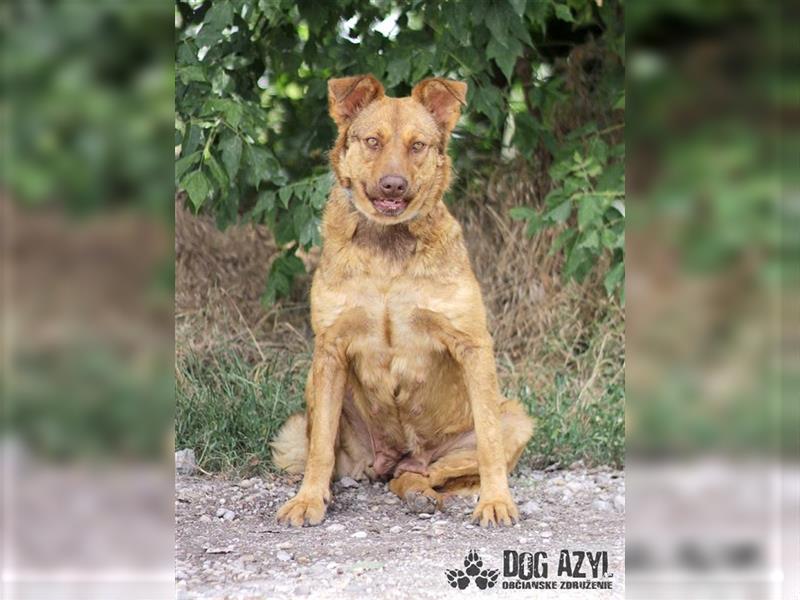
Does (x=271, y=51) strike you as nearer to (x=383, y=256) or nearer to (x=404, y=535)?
(x=383, y=256)

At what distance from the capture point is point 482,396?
13.1 feet

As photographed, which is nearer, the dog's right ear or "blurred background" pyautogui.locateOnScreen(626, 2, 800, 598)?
"blurred background" pyautogui.locateOnScreen(626, 2, 800, 598)

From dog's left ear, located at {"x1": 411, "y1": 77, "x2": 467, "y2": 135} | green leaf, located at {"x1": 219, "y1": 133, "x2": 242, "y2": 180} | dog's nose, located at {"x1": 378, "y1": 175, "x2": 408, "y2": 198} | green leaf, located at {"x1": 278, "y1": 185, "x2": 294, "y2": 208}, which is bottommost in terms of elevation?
dog's nose, located at {"x1": 378, "y1": 175, "x2": 408, "y2": 198}

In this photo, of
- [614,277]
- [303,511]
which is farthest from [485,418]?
[614,277]

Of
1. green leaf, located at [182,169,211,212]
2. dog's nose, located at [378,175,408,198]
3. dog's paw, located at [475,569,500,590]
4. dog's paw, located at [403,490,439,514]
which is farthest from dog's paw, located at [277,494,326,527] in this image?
green leaf, located at [182,169,211,212]

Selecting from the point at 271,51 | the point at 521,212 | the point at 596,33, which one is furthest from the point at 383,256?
the point at 596,33

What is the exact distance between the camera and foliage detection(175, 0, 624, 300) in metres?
4.61

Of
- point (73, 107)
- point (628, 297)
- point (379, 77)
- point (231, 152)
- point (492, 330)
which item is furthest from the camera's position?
point (492, 330)

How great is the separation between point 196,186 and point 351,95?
36.1 inches

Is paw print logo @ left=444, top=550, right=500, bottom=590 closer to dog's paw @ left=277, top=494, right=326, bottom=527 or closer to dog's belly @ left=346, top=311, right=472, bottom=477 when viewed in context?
dog's paw @ left=277, top=494, right=326, bottom=527

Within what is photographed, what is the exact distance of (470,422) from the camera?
4430 millimetres

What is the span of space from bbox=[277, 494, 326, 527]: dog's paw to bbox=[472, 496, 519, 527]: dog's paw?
27.1 inches

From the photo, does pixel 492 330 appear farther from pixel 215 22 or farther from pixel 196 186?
pixel 215 22

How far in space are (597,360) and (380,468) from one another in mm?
2036
